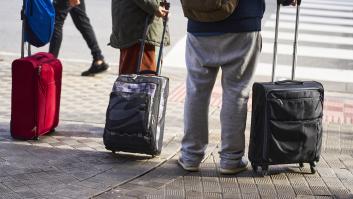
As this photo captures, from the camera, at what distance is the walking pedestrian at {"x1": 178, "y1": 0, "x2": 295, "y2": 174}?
5.15m

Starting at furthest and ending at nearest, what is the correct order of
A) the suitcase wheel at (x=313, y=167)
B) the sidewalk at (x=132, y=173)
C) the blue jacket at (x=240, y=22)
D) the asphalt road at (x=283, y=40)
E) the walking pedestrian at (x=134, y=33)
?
the asphalt road at (x=283, y=40), the walking pedestrian at (x=134, y=33), the suitcase wheel at (x=313, y=167), the blue jacket at (x=240, y=22), the sidewalk at (x=132, y=173)

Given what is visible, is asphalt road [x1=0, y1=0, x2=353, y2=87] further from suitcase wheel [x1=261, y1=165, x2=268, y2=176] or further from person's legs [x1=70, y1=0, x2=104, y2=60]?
suitcase wheel [x1=261, y1=165, x2=268, y2=176]

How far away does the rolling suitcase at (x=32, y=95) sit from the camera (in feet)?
19.4

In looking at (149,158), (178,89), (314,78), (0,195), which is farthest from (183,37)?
(0,195)

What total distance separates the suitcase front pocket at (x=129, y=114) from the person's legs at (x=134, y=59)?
2.26 ft

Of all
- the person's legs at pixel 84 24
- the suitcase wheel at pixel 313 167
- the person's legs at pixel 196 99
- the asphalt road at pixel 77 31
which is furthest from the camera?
the asphalt road at pixel 77 31

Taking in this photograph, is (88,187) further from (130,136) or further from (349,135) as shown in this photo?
(349,135)

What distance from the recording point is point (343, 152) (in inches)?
244

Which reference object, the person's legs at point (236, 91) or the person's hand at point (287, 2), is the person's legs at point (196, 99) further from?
the person's hand at point (287, 2)

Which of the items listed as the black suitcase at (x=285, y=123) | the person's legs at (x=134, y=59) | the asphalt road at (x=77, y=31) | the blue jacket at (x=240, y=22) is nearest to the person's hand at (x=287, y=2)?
the blue jacket at (x=240, y=22)

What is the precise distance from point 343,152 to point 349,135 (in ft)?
2.23

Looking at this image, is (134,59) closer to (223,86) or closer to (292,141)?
(223,86)

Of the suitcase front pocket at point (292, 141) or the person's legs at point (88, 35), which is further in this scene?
the person's legs at point (88, 35)

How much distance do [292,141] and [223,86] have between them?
614mm
